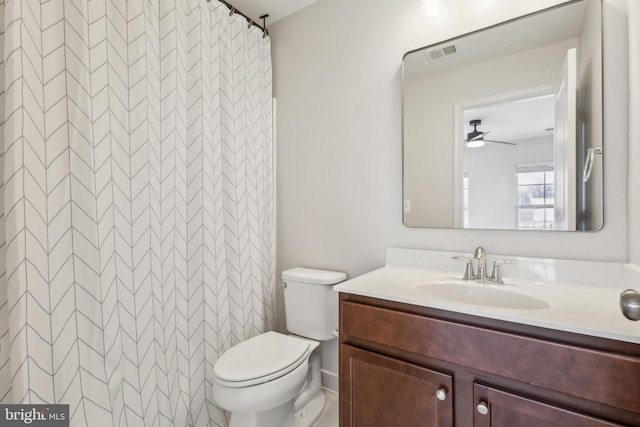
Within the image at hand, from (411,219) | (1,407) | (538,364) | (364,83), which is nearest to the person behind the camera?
(538,364)

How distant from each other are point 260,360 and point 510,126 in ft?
5.09

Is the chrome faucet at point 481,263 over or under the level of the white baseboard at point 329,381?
over

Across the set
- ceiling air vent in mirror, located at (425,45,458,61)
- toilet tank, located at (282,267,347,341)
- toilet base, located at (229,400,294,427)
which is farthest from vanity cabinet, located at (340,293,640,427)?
ceiling air vent in mirror, located at (425,45,458,61)

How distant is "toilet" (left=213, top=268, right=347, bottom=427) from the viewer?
1.25 m

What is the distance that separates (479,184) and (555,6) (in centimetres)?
77

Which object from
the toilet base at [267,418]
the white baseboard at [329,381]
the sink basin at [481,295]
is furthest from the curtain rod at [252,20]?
the white baseboard at [329,381]

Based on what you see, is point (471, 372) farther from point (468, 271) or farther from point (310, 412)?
point (310, 412)

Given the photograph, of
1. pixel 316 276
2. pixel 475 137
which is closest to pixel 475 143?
pixel 475 137

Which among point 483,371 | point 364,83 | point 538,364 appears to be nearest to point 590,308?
point 538,364

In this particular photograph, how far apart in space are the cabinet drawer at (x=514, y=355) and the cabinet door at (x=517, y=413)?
0.05 metres

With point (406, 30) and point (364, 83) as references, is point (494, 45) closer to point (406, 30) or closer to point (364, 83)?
point (406, 30)

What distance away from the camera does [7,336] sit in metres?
1.05

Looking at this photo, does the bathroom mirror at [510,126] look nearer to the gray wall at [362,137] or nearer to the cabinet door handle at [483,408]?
the gray wall at [362,137]

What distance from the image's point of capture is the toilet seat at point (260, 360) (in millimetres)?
1254
